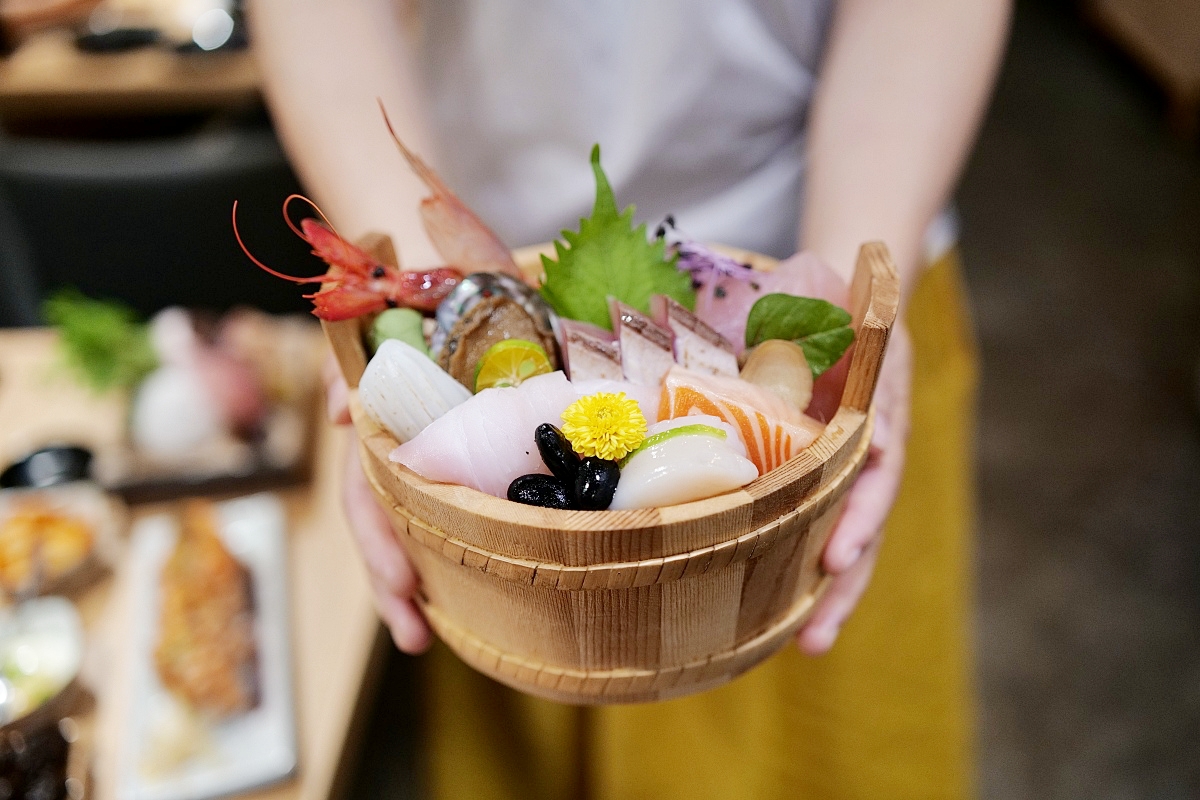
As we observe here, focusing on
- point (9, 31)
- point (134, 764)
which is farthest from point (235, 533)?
point (9, 31)

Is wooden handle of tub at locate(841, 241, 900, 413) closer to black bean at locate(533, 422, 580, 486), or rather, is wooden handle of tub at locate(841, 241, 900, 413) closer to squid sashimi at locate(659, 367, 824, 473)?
squid sashimi at locate(659, 367, 824, 473)

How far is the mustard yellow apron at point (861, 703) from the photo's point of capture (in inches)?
53.9

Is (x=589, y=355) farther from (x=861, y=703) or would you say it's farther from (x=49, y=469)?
(x=49, y=469)

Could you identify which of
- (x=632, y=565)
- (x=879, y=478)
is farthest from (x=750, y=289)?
(x=632, y=565)

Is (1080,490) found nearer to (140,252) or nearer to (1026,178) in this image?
(1026,178)

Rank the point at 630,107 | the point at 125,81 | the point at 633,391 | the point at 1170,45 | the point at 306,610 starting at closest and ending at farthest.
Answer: the point at 633,391
the point at 630,107
the point at 306,610
the point at 125,81
the point at 1170,45

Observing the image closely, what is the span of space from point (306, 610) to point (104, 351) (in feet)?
2.18

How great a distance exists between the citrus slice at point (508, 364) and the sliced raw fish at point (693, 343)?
0.12 metres

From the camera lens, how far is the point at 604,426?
647 mm

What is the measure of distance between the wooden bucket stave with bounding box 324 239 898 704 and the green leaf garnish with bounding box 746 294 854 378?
32 mm

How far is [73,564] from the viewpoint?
1.33 metres

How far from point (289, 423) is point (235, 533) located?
22 cm

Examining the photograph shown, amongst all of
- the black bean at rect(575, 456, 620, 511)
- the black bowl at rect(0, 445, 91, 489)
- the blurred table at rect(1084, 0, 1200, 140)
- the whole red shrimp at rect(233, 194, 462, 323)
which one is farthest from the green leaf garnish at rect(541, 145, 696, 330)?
the blurred table at rect(1084, 0, 1200, 140)

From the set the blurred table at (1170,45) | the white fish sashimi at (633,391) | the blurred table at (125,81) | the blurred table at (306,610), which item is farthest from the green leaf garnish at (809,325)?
the blurred table at (1170,45)
